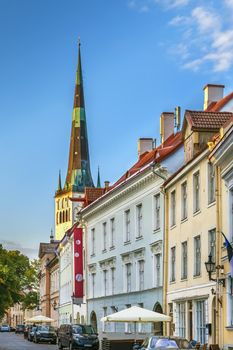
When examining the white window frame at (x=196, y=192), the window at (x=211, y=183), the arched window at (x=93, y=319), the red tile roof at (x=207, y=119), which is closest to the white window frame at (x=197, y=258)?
the white window frame at (x=196, y=192)

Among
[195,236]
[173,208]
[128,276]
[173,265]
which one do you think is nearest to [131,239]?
[128,276]

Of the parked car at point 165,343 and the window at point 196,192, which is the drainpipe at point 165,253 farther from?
the parked car at point 165,343

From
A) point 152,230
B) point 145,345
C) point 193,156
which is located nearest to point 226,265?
point 145,345

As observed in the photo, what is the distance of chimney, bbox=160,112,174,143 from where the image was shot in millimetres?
49197

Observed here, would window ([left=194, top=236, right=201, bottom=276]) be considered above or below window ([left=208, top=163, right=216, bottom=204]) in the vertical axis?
below

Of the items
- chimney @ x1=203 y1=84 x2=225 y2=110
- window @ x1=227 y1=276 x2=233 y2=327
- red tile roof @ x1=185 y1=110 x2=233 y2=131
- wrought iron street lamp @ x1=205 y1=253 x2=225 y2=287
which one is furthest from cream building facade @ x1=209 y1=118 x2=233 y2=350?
chimney @ x1=203 y1=84 x2=225 y2=110

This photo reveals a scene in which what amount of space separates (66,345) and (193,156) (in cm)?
1994

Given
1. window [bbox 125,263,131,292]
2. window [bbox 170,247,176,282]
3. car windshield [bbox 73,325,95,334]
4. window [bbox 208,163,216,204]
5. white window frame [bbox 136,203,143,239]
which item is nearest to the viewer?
window [bbox 208,163,216,204]

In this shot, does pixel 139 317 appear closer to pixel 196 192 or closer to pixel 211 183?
pixel 196 192

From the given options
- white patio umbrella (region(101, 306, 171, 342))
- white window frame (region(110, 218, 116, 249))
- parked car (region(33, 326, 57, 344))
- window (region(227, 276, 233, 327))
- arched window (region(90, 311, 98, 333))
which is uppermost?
white window frame (region(110, 218, 116, 249))

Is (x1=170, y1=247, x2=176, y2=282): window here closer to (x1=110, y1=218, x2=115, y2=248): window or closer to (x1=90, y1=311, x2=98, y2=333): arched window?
(x1=110, y1=218, x2=115, y2=248): window

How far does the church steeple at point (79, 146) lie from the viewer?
516ft

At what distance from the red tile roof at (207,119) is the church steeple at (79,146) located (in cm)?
12084

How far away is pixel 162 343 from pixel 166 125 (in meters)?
24.8
